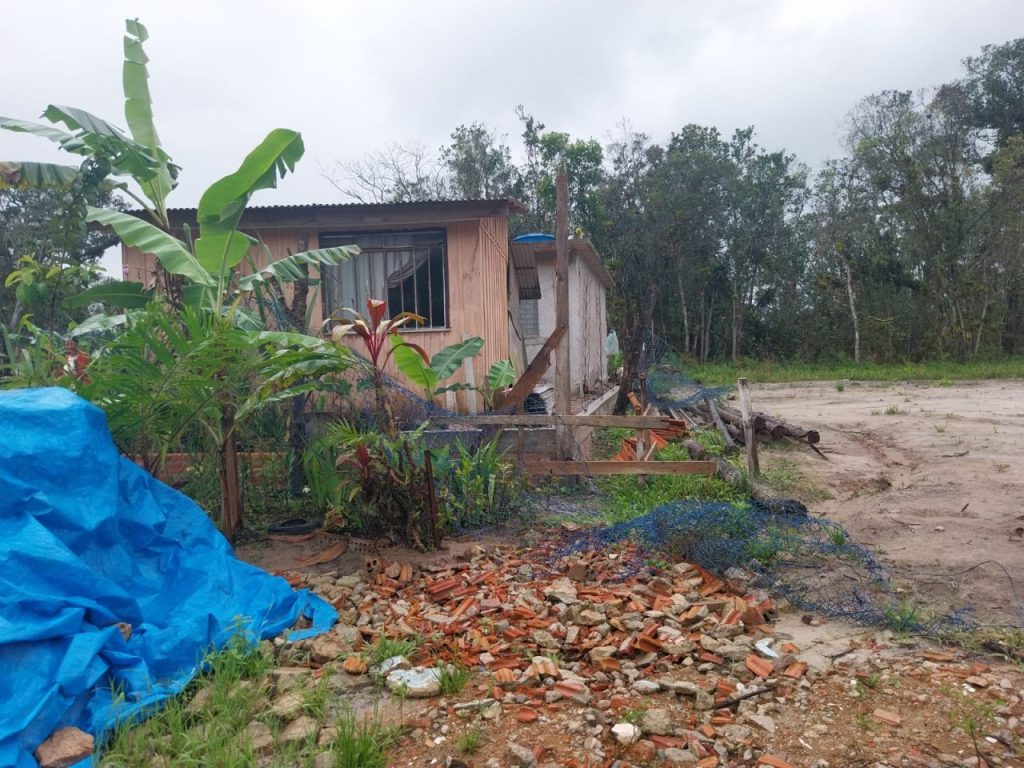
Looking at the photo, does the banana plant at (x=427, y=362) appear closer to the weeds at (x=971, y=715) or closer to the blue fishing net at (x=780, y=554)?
the blue fishing net at (x=780, y=554)

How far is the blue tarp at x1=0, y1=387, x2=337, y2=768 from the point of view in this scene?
3.18 m

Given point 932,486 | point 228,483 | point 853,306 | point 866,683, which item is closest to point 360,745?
point 866,683

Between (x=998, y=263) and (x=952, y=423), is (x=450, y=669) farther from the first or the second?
(x=998, y=263)

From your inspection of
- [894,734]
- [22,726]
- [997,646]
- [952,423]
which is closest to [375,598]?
[22,726]

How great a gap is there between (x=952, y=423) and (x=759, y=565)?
9311 millimetres

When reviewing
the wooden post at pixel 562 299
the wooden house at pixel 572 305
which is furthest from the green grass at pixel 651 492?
the wooden house at pixel 572 305

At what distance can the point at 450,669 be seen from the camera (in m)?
3.76

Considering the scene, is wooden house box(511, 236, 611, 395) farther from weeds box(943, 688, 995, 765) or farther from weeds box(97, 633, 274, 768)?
weeds box(943, 688, 995, 765)

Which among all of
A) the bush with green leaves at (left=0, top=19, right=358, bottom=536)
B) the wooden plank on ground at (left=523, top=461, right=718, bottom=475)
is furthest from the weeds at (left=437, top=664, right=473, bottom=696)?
the wooden plank on ground at (left=523, top=461, right=718, bottom=475)

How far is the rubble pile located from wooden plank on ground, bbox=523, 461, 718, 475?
148 cm

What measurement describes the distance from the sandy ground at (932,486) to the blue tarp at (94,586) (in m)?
3.98

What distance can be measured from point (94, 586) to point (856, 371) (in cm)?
2427

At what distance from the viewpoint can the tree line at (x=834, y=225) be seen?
82.2 ft

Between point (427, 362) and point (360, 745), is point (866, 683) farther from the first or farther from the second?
point (427, 362)
